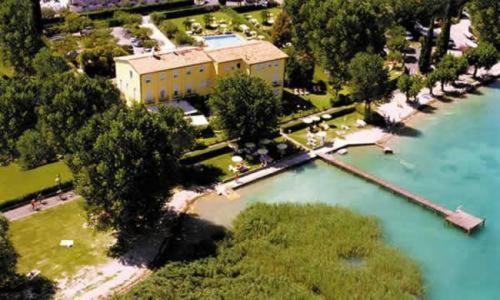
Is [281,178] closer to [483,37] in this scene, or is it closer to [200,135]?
[200,135]

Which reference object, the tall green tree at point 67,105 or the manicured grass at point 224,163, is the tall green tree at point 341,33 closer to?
the manicured grass at point 224,163

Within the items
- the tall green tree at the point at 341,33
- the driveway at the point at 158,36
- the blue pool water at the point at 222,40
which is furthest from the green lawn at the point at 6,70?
the tall green tree at the point at 341,33

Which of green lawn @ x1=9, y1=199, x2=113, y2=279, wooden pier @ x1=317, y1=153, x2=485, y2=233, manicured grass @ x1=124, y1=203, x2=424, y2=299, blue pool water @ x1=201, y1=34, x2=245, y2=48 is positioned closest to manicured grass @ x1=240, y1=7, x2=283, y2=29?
blue pool water @ x1=201, y1=34, x2=245, y2=48

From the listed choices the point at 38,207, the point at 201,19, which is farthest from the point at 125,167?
the point at 201,19

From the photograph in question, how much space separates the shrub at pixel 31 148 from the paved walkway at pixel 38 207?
5452mm

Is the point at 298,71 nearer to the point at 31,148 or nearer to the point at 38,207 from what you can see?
the point at 31,148

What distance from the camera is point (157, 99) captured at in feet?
233

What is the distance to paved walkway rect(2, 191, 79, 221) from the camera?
54.0 metres

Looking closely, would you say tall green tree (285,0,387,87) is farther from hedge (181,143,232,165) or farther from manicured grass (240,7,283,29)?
manicured grass (240,7,283,29)

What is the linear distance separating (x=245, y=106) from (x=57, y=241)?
979 inches

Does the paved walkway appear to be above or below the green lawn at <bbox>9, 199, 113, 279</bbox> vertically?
above

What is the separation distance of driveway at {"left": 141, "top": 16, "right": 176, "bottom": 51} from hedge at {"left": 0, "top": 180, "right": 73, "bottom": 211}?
120ft

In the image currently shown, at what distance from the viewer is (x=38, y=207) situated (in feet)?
181

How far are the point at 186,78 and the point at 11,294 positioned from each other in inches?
1406
